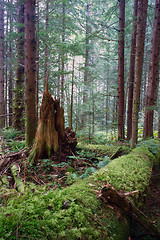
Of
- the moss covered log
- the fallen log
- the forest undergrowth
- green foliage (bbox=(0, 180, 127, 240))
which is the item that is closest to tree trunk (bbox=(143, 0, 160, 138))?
the forest undergrowth

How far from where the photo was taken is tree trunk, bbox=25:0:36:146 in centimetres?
563

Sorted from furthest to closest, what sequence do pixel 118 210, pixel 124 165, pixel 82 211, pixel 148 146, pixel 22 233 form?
pixel 148 146
pixel 124 165
pixel 118 210
pixel 82 211
pixel 22 233

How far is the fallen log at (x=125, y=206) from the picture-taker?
2068 mm

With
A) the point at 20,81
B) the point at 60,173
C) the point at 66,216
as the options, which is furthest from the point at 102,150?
the point at 20,81

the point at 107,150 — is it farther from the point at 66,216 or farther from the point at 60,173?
the point at 66,216

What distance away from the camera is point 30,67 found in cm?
579

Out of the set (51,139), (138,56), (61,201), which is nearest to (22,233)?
(61,201)

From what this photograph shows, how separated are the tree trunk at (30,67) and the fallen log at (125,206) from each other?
4.40m

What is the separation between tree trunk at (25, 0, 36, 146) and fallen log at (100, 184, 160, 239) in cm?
440

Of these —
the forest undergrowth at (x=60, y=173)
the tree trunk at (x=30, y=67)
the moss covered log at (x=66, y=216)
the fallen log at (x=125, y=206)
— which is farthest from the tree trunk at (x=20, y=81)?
the fallen log at (x=125, y=206)

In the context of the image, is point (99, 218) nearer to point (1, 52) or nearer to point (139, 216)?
point (139, 216)

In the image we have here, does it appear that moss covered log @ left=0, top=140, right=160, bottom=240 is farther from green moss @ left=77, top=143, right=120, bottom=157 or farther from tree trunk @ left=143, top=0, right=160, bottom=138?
tree trunk @ left=143, top=0, right=160, bottom=138

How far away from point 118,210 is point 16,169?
2838 millimetres

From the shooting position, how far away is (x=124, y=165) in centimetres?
365
